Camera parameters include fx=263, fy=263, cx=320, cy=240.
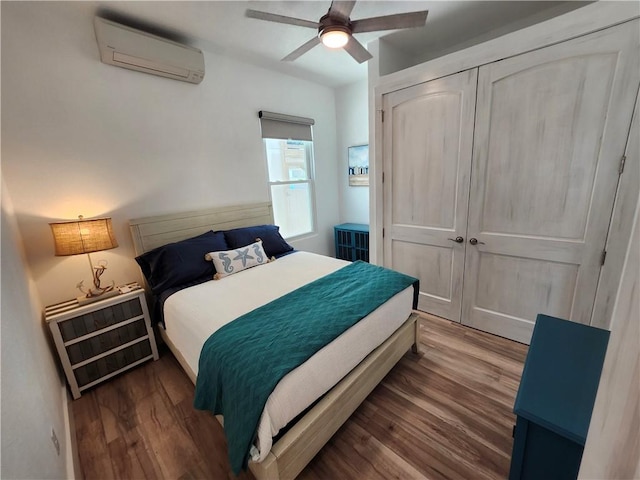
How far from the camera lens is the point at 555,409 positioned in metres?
0.89

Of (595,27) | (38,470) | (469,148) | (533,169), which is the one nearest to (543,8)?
(595,27)

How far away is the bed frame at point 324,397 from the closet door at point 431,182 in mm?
682

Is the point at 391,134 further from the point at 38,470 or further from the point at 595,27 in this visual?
the point at 38,470

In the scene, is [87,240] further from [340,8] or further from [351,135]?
[351,135]

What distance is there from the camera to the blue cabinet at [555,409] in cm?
86

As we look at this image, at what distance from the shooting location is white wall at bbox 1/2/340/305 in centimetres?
176

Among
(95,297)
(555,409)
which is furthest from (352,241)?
(555,409)

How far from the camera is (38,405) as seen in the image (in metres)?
1.04

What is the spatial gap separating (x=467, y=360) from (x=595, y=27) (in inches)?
89.3

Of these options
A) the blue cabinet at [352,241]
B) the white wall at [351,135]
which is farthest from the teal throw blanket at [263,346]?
the white wall at [351,135]

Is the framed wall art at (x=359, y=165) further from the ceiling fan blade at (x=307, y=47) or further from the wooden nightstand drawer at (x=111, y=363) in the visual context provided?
the wooden nightstand drawer at (x=111, y=363)

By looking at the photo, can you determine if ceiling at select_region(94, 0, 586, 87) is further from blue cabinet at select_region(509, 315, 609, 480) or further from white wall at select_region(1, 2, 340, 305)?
blue cabinet at select_region(509, 315, 609, 480)

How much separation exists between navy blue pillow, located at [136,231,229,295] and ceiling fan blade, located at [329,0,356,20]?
1.95m

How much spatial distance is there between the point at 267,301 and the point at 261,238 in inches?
43.7
